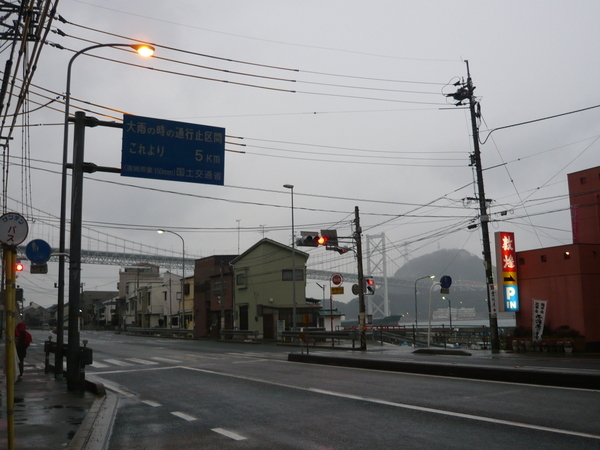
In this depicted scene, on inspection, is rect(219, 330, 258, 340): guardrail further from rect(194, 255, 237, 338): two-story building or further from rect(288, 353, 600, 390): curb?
rect(288, 353, 600, 390): curb

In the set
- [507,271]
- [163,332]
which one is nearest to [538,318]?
[507,271]

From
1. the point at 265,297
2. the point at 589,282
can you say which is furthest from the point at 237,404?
the point at 265,297

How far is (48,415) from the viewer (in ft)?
33.3

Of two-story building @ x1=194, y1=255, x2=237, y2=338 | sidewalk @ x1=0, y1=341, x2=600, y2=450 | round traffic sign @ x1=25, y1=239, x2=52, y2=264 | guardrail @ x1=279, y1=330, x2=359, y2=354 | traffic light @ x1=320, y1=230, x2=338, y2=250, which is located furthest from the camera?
two-story building @ x1=194, y1=255, x2=237, y2=338

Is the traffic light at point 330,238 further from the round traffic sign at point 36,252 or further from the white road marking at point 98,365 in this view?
the round traffic sign at point 36,252

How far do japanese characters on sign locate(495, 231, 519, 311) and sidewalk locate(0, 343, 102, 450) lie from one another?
24014 millimetres

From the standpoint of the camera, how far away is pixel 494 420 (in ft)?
28.3

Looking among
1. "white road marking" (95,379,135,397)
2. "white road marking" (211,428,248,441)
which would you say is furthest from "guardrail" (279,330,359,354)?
"white road marking" (211,428,248,441)

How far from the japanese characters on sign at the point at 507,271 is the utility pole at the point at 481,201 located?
1630 millimetres

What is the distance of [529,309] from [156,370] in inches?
843

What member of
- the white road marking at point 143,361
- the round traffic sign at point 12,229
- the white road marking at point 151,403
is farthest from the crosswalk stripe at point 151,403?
the white road marking at point 143,361

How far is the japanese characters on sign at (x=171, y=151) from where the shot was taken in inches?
663

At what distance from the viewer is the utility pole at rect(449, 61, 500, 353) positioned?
2822cm

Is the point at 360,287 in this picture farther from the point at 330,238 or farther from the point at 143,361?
the point at 143,361
